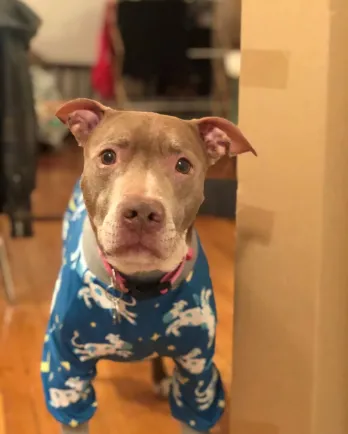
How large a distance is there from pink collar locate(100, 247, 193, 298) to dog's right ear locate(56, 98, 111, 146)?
270 millimetres

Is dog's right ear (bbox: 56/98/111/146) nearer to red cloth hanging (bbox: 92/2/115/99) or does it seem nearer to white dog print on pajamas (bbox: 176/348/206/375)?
white dog print on pajamas (bbox: 176/348/206/375)

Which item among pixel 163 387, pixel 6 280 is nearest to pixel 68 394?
pixel 163 387

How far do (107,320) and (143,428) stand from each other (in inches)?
20.3

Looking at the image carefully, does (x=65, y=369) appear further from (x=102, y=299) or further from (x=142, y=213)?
(x=142, y=213)

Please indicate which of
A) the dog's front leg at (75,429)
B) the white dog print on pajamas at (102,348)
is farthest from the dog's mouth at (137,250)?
the dog's front leg at (75,429)

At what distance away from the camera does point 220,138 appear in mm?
1411

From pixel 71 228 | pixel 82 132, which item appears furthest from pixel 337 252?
pixel 71 228

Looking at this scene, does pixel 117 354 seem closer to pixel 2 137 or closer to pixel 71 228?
pixel 71 228

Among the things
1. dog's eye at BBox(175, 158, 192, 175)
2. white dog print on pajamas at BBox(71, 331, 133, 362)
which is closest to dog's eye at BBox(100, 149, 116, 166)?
dog's eye at BBox(175, 158, 192, 175)

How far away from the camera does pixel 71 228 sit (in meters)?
1.68

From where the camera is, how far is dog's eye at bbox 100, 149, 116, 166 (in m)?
1.28

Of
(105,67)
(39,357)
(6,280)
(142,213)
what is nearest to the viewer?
(142,213)

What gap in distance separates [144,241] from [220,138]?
341mm

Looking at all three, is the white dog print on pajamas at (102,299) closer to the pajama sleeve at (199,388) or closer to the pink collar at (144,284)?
the pink collar at (144,284)
